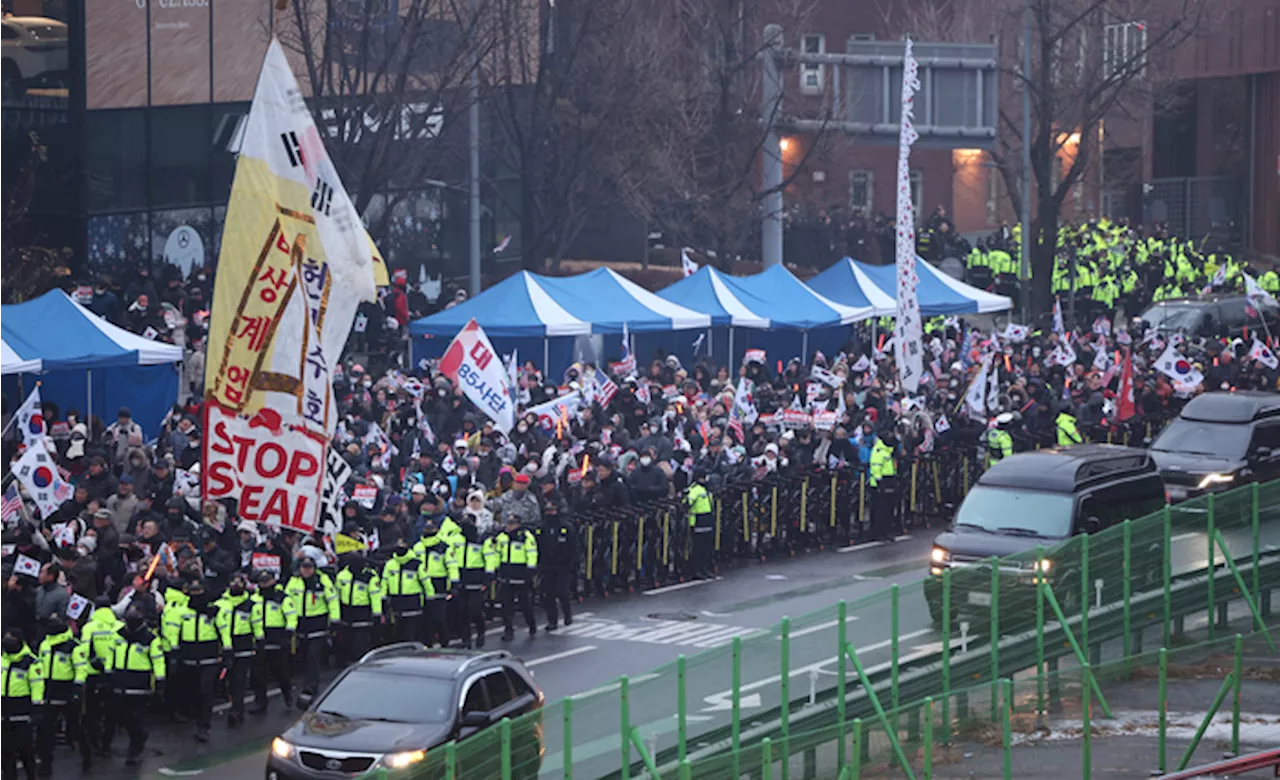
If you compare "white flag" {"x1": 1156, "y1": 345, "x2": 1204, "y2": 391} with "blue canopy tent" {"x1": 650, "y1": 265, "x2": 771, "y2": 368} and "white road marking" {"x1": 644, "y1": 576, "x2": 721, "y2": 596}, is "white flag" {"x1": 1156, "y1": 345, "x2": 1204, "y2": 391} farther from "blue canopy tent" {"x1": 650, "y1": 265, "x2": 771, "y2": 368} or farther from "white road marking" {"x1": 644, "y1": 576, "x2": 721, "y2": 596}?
"white road marking" {"x1": 644, "y1": 576, "x2": 721, "y2": 596}

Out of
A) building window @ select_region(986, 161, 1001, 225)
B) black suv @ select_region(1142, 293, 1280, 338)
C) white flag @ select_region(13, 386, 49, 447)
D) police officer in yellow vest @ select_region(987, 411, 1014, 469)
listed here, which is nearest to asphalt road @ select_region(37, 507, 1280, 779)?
police officer in yellow vest @ select_region(987, 411, 1014, 469)

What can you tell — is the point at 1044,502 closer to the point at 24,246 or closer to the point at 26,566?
the point at 26,566

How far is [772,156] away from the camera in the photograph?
1852 inches

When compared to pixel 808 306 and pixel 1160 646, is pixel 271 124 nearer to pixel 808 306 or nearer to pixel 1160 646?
pixel 1160 646

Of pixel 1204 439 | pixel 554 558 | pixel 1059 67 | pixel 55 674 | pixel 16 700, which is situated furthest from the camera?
pixel 1059 67

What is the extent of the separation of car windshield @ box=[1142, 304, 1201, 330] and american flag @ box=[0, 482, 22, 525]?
26.6 m

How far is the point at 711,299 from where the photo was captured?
37.6 metres

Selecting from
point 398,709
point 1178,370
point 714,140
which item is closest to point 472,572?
→ point 398,709

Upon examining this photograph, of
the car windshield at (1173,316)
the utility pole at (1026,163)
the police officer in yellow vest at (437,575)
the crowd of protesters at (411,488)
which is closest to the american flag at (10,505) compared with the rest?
Result: the crowd of protesters at (411,488)

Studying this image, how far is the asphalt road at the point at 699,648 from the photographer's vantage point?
14898 millimetres

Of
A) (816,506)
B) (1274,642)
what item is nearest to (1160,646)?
(1274,642)

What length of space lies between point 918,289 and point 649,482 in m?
15.9

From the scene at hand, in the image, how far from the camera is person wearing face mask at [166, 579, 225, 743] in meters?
18.7

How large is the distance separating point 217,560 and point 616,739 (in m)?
7.34
